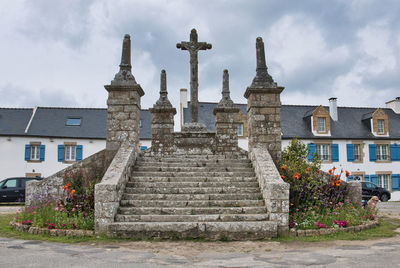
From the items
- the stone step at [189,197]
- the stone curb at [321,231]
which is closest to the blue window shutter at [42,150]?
the stone step at [189,197]

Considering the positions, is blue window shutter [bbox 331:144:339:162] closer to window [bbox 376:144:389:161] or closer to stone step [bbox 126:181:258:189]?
window [bbox 376:144:389:161]

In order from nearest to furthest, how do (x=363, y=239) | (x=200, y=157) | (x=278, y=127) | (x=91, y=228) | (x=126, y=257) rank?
(x=126, y=257) < (x=363, y=239) < (x=91, y=228) < (x=278, y=127) < (x=200, y=157)

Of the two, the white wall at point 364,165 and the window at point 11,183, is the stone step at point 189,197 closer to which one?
the window at point 11,183

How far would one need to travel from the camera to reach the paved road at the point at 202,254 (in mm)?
4547

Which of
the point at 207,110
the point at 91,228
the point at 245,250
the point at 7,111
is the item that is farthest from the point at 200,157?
the point at 7,111

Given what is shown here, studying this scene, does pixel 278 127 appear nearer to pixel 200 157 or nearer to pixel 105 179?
pixel 200 157

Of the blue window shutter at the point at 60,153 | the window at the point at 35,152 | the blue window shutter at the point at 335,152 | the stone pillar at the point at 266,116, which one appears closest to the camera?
the stone pillar at the point at 266,116

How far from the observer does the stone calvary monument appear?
249 inches

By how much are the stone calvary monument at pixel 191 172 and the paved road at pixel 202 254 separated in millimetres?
592

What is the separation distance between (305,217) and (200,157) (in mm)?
3770

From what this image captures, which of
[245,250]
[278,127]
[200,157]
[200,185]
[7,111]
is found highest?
[7,111]

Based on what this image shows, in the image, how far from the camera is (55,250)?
5336 mm

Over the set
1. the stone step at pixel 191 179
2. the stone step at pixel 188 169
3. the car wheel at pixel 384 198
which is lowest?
the car wheel at pixel 384 198

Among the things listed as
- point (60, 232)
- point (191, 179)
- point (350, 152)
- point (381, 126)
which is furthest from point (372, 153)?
point (60, 232)
